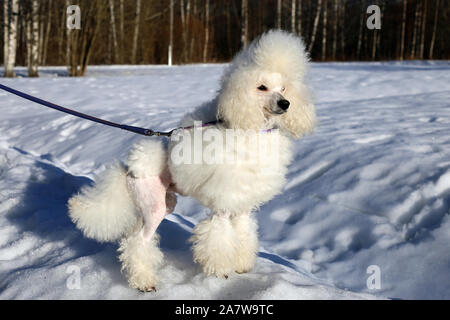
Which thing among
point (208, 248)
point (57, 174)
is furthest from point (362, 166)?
point (57, 174)

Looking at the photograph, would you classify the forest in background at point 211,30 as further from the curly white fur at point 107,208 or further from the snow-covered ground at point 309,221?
the curly white fur at point 107,208

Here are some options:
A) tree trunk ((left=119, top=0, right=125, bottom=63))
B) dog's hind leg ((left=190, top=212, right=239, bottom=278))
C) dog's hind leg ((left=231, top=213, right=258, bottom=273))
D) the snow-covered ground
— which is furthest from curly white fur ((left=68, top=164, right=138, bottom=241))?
tree trunk ((left=119, top=0, right=125, bottom=63))

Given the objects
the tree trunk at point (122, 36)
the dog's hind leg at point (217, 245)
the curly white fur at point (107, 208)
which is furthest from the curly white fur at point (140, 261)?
the tree trunk at point (122, 36)

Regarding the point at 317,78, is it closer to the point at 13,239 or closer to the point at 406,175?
the point at 406,175

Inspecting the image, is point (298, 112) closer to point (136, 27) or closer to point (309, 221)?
point (309, 221)

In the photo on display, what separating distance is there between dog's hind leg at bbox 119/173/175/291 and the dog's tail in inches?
2.2

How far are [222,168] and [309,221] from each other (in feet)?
4.29

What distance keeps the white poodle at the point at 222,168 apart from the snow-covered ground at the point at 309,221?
19cm

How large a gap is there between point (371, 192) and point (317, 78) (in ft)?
21.6

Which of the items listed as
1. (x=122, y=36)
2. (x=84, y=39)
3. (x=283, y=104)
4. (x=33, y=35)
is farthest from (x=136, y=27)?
(x=283, y=104)

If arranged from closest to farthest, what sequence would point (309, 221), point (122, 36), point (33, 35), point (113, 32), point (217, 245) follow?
point (217, 245) → point (309, 221) → point (33, 35) → point (113, 32) → point (122, 36)

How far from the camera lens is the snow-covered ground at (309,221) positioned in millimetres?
1891

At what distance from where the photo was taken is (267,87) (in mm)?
1725

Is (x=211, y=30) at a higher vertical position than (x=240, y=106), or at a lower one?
higher
